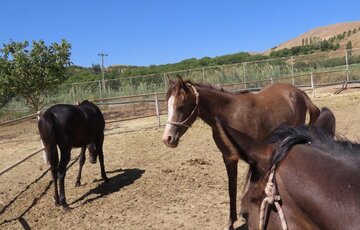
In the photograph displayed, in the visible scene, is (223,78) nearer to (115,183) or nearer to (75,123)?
(115,183)

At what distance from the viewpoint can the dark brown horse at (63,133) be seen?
19.3 feet

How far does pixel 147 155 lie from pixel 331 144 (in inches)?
292

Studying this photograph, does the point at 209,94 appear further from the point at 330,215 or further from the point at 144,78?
the point at 144,78

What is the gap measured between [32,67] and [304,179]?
50.5ft

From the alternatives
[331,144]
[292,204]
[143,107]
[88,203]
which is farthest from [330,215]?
[143,107]

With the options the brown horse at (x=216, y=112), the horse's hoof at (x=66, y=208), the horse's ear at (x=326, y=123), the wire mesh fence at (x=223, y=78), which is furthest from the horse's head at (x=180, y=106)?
the wire mesh fence at (x=223, y=78)

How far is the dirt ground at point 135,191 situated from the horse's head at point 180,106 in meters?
1.25

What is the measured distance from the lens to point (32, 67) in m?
15.1

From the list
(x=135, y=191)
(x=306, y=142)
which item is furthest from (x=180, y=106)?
(x=306, y=142)

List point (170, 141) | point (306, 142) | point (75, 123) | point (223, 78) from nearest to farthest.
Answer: point (306, 142)
point (170, 141)
point (75, 123)
point (223, 78)

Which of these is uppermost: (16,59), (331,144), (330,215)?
(16,59)

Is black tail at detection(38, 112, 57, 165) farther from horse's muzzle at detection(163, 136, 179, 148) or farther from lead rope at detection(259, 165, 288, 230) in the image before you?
lead rope at detection(259, 165, 288, 230)

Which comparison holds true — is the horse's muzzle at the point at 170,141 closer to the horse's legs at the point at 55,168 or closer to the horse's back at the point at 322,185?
the horse's legs at the point at 55,168

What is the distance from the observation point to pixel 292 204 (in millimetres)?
1261
